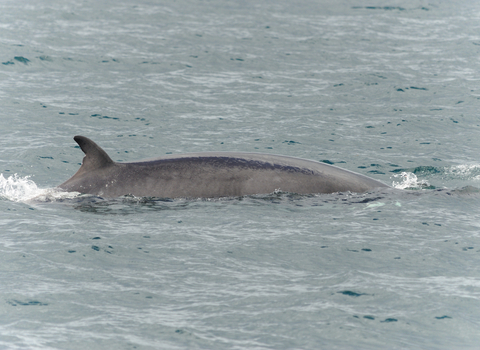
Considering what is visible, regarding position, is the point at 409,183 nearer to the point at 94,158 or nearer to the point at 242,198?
the point at 242,198

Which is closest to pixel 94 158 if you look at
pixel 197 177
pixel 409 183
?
pixel 197 177

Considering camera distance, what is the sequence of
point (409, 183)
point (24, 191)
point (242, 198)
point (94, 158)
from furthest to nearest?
point (409, 183) → point (24, 191) → point (94, 158) → point (242, 198)

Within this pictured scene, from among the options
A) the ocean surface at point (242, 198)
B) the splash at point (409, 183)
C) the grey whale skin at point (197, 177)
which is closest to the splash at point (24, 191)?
the ocean surface at point (242, 198)

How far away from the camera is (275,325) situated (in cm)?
715

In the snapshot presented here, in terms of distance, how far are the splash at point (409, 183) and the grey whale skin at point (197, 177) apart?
1751 millimetres

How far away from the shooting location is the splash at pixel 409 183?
12.9 meters

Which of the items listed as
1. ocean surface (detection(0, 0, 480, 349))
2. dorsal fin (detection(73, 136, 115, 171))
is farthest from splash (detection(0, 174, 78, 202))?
dorsal fin (detection(73, 136, 115, 171))

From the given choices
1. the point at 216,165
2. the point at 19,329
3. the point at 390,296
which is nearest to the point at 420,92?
the point at 216,165

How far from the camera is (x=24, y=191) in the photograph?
12.2m

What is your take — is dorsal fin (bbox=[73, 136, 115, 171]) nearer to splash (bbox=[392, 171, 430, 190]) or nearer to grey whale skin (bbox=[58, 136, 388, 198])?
grey whale skin (bbox=[58, 136, 388, 198])

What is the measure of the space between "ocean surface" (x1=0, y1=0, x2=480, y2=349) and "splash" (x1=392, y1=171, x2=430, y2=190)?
6 centimetres

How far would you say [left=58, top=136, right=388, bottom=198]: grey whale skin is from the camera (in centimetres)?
1118

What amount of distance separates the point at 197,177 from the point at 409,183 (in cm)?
494

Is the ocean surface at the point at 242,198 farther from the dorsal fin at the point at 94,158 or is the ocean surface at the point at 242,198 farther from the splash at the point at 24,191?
the dorsal fin at the point at 94,158
